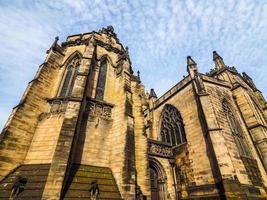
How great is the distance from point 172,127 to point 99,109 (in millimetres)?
7928

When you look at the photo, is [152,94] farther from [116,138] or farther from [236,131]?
[116,138]

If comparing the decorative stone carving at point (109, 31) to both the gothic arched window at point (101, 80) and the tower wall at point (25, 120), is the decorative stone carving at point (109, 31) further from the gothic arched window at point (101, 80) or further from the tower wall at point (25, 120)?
the tower wall at point (25, 120)

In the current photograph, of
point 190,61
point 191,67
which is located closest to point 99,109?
point 191,67

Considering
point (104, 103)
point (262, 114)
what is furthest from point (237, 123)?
point (104, 103)

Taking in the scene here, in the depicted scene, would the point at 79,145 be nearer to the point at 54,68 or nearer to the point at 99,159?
the point at 99,159

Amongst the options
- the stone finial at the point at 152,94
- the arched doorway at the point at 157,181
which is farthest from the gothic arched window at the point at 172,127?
the stone finial at the point at 152,94

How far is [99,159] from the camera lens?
8227mm

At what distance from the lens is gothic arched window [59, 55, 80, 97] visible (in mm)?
9883

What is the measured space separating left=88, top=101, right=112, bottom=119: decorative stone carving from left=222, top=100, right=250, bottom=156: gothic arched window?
9175 mm

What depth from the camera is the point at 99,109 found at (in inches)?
384

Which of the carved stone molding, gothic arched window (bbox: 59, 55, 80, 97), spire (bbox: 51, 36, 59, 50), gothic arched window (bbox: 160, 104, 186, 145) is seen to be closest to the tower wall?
gothic arched window (bbox: 59, 55, 80, 97)

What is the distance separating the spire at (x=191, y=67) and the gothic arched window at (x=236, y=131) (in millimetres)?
3443

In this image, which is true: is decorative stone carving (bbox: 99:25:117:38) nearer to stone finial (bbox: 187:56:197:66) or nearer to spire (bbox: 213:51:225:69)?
stone finial (bbox: 187:56:197:66)

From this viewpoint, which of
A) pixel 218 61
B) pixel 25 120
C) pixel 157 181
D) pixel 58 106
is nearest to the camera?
pixel 25 120
